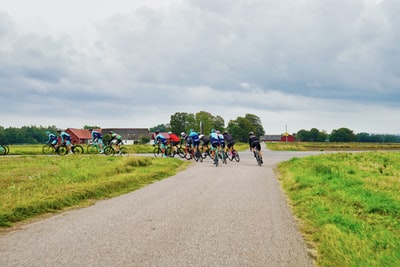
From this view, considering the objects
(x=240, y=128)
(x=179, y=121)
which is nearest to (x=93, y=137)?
(x=240, y=128)

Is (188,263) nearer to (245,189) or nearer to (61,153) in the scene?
(245,189)

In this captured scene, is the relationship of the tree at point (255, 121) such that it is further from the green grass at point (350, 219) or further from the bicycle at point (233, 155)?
the green grass at point (350, 219)

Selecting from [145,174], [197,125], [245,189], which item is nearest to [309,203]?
[245,189]

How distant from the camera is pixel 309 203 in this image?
32.0ft

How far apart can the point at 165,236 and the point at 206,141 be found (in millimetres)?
21447

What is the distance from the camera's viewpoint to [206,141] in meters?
27.8

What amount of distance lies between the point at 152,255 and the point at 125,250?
462 mm

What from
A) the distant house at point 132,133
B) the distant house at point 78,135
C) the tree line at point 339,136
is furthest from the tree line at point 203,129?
the distant house at point 78,135

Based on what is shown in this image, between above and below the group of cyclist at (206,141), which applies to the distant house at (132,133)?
above

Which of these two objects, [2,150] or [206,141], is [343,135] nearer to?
[206,141]

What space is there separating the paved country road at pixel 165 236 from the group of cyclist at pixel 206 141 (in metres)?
13.7

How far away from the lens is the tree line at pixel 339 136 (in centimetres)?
16325

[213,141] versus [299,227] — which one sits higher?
[213,141]

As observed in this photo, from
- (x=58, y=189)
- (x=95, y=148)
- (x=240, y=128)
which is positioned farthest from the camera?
(x=240, y=128)
